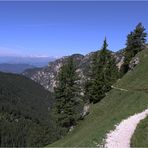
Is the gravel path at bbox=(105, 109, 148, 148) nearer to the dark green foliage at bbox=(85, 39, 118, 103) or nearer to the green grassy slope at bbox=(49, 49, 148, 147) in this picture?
the green grassy slope at bbox=(49, 49, 148, 147)

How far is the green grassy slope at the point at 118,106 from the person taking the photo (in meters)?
38.4

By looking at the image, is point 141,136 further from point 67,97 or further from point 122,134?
point 67,97

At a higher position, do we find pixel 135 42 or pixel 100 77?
pixel 135 42

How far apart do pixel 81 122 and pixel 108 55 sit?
22533mm

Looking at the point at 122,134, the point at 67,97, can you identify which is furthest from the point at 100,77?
the point at 122,134

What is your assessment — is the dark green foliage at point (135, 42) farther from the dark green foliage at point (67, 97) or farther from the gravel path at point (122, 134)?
the gravel path at point (122, 134)

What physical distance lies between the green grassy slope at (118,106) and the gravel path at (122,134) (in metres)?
1.05

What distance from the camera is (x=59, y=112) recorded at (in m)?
62.5

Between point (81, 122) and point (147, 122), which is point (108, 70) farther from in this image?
point (147, 122)

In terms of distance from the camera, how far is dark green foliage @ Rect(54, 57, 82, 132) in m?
61.4

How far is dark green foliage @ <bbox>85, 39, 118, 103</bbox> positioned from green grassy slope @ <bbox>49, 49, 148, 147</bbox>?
2859mm

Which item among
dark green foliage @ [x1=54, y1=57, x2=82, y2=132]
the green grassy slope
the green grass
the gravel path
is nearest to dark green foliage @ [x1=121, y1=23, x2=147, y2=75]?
the green grassy slope

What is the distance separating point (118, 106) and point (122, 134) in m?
20.0

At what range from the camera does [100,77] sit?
6638cm
